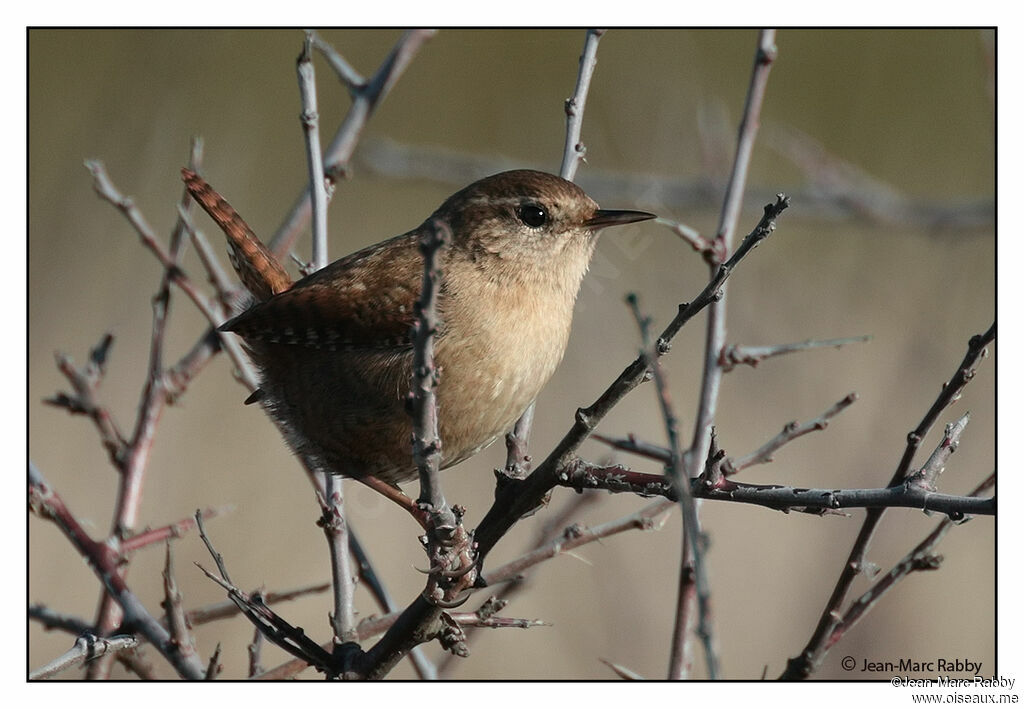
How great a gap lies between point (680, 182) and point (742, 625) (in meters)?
1.99

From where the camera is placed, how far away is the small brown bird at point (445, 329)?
2.47m

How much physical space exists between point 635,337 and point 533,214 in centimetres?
128

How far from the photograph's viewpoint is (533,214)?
284 cm

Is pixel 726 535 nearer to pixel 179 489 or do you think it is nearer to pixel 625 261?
pixel 625 261

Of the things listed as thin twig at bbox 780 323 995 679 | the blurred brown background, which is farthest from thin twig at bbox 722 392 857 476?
the blurred brown background

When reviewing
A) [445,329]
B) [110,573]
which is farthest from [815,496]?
[110,573]

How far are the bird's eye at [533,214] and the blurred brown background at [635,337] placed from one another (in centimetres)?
40

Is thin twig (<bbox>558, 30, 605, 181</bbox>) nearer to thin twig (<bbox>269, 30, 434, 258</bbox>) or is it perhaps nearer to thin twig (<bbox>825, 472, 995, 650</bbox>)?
thin twig (<bbox>269, 30, 434, 258</bbox>)

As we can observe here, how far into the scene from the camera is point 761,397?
4387 mm

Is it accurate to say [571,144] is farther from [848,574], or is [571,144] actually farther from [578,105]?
[848,574]

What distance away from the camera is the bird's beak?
106 inches

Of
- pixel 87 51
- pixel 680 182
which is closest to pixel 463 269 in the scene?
pixel 680 182

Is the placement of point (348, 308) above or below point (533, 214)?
below

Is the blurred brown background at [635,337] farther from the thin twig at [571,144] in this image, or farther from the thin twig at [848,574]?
the thin twig at [848,574]
